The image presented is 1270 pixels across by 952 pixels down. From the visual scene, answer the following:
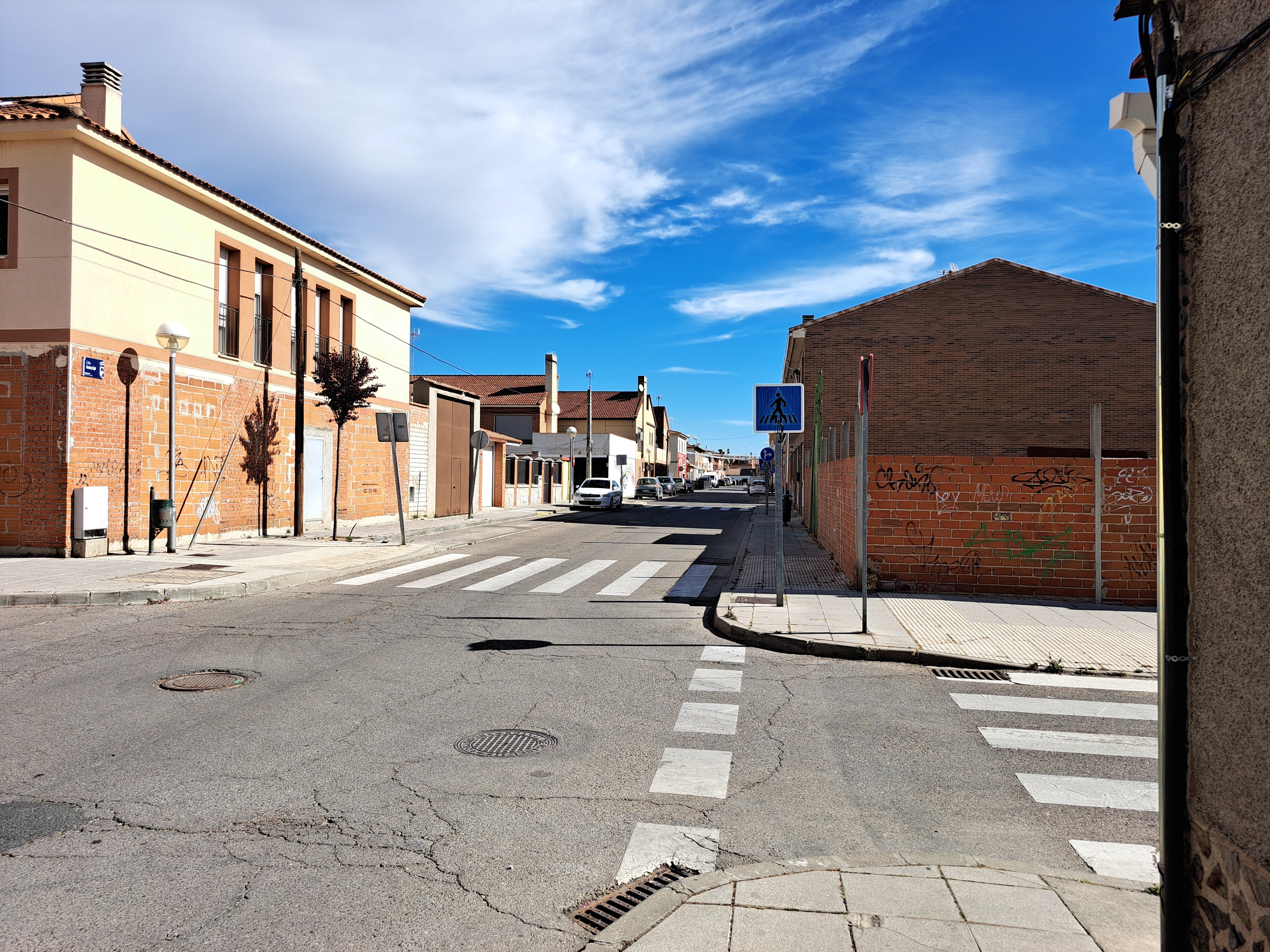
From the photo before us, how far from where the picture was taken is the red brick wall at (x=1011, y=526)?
11.0 meters

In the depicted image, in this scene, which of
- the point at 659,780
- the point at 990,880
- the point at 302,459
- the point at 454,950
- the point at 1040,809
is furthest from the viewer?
the point at 302,459

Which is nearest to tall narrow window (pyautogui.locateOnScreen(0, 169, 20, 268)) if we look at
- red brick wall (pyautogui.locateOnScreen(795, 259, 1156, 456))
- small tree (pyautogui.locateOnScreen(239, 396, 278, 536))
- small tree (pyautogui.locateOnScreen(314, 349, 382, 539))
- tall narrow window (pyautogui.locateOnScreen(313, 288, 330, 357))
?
small tree (pyautogui.locateOnScreen(239, 396, 278, 536))

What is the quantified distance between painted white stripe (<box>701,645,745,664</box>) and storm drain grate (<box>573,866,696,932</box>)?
424cm

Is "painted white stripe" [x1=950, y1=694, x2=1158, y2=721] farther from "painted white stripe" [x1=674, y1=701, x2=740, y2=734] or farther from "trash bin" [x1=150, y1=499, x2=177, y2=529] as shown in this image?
"trash bin" [x1=150, y1=499, x2=177, y2=529]

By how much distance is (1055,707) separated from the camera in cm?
642

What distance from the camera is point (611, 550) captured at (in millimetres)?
18578

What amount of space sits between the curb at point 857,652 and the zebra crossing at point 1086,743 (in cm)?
37

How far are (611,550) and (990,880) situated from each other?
15.2 m

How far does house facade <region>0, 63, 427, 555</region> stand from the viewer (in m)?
13.7

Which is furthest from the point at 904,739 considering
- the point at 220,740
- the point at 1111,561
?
the point at 1111,561

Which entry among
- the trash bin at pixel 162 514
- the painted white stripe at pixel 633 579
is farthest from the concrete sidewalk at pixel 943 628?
the trash bin at pixel 162 514

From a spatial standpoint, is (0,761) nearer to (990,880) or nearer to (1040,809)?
(990,880)

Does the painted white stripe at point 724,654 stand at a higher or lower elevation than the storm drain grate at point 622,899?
higher

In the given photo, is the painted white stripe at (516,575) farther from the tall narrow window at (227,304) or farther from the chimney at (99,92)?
the chimney at (99,92)
